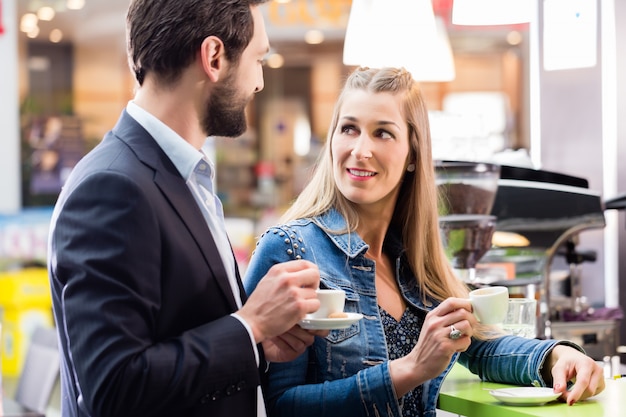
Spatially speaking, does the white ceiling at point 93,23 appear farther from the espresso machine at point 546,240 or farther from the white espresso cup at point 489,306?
the white espresso cup at point 489,306

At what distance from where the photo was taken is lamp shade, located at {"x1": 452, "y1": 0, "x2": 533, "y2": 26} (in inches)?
132

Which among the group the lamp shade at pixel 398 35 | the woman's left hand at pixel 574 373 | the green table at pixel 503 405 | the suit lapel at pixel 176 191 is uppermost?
the lamp shade at pixel 398 35

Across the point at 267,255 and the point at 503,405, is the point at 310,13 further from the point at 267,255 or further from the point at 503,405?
the point at 503,405

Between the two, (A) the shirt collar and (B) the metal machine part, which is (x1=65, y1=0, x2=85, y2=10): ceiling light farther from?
(A) the shirt collar

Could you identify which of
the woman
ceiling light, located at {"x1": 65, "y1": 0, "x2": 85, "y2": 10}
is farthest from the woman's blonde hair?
ceiling light, located at {"x1": 65, "y1": 0, "x2": 85, "y2": 10}

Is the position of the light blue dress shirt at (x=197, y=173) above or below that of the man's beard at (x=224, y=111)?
below

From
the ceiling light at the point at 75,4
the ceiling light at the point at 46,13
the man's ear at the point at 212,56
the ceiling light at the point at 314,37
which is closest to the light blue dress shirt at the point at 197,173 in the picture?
the man's ear at the point at 212,56

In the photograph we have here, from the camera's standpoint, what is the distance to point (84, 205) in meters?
1.60

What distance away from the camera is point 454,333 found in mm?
2051

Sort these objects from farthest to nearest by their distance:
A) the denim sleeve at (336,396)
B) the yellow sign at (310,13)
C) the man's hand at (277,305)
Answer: the yellow sign at (310,13) < the denim sleeve at (336,396) < the man's hand at (277,305)

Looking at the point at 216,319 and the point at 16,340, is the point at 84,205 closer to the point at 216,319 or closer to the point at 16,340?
the point at 216,319

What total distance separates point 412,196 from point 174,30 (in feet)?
3.49

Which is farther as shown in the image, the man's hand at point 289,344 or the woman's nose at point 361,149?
the woman's nose at point 361,149

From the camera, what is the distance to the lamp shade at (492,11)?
3363 millimetres
